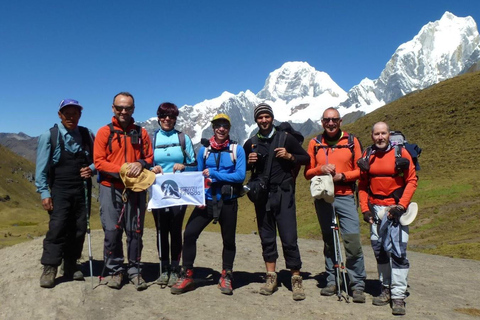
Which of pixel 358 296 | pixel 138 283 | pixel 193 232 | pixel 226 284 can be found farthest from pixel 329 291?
pixel 138 283

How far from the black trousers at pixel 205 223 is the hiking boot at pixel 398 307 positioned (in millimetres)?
3112

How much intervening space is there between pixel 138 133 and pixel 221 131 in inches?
67.4

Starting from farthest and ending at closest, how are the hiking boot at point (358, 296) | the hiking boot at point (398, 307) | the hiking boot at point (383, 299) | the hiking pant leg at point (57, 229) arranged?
the hiking pant leg at point (57, 229) < the hiking boot at point (358, 296) < the hiking boot at point (383, 299) < the hiking boot at point (398, 307)

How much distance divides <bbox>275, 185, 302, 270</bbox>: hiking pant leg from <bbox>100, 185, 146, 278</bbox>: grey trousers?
9.12 ft

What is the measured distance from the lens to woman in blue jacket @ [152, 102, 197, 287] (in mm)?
7777

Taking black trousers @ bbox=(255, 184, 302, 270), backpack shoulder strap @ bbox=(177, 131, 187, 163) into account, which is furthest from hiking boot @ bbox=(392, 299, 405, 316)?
backpack shoulder strap @ bbox=(177, 131, 187, 163)

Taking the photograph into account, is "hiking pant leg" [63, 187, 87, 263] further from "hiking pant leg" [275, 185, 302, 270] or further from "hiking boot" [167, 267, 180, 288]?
"hiking pant leg" [275, 185, 302, 270]

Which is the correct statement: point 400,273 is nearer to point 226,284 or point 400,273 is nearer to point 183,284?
point 226,284

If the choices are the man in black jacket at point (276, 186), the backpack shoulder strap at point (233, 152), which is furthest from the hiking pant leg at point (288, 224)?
the backpack shoulder strap at point (233, 152)

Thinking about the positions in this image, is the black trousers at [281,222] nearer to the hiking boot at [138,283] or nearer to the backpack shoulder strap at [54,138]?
the hiking boot at [138,283]

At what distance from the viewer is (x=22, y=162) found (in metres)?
113

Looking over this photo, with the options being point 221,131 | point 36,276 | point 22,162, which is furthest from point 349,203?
point 22,162

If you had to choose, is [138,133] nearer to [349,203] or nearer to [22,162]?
[349,203]

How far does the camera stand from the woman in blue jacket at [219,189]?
24.2 ft
